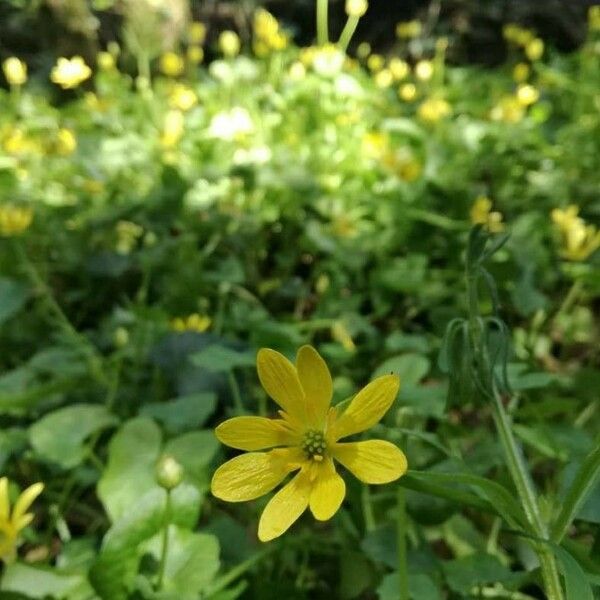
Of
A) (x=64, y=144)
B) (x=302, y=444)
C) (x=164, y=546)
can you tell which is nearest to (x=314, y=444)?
(x=302, y=444)

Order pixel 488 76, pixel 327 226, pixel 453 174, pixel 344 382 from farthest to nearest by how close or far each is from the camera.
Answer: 1. pixel 488 76
2. pixel 453 174
3. pixel 327 226
4. pixel 344 382

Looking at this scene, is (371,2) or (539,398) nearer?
(539,398)

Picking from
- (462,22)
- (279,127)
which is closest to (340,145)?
(279,127)

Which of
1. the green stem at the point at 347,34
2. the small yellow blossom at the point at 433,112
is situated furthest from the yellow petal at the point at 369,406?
the green stem at the point at 347,34

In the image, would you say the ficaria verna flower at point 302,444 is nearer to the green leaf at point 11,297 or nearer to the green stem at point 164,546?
the green stem at point 164,546

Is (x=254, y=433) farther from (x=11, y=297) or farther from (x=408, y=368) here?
(x=11, y=297)

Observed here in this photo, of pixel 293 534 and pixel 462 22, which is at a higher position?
pixel 462 22

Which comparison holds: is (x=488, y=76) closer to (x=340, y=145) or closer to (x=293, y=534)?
(x=340, y=145)

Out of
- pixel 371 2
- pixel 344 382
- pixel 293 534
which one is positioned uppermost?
pixel 371 2
